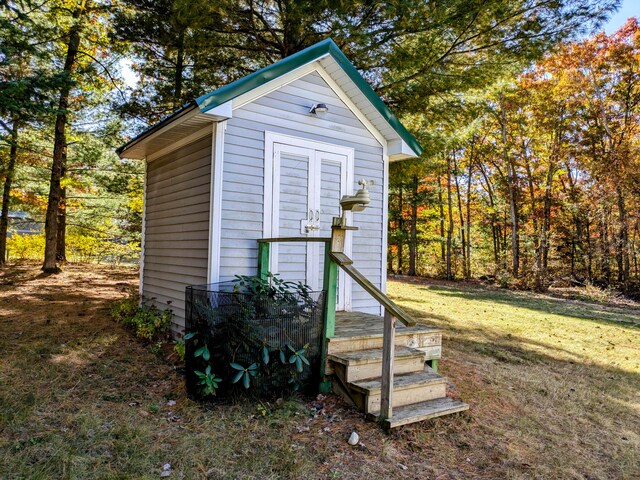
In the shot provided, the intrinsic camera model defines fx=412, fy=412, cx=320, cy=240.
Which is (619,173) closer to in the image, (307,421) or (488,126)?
(488,126)

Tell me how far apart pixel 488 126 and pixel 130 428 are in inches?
688

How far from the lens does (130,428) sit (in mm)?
3057

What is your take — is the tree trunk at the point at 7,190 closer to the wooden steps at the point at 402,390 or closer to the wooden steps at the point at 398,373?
the wooden steps at the point at 398,373

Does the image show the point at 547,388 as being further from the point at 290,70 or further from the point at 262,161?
the point at 290,70

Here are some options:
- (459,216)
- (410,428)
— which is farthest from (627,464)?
(459,216)

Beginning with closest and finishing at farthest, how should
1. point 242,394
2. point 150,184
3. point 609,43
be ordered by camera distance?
1. point 242,394
2. point 150,184
3. point 609,43

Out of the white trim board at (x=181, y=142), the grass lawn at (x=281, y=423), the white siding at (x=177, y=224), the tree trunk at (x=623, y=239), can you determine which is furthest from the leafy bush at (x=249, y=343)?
the tree trunk at (x=623, y=239)

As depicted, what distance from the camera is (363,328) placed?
4.38m

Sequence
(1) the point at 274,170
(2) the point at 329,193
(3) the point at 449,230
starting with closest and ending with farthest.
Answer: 1. (1) the point at 274,170
2. (2) the point at 329,193
3. (3) the point at 449,230

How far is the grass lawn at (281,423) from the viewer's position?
108 inches

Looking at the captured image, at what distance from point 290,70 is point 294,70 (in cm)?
13

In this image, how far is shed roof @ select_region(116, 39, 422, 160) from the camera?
14.6 ft

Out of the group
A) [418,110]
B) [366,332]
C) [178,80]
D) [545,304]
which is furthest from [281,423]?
[545,304]

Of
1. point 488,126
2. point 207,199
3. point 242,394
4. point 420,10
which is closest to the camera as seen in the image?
point 242,394
